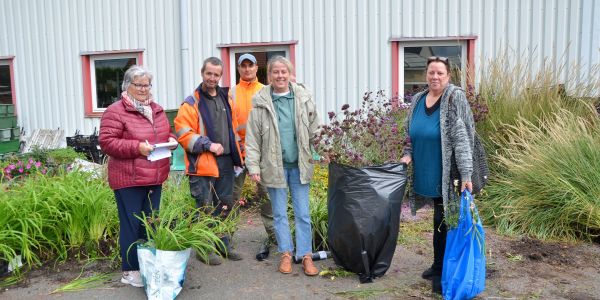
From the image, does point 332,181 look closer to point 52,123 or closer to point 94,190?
point 94,190

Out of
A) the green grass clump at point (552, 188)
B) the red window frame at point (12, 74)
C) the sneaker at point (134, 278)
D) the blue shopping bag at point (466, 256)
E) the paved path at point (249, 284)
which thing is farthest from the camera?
the red window frame at point (12, 74)

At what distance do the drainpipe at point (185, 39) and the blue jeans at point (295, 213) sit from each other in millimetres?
5348

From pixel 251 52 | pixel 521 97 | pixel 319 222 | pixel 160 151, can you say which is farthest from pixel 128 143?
pixel 251 52

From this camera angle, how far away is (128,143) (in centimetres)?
358

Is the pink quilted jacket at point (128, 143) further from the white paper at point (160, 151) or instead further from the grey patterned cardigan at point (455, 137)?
the grey patterned cardigan at point (455, 137)

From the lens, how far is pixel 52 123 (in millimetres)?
10164

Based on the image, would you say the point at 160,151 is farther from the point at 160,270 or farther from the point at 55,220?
the point at 55,220

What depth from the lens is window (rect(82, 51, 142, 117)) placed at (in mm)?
9698

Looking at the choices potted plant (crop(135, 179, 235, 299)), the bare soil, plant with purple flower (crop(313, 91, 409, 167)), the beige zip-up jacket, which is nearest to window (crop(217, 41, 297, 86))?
plant with purple flower (crop(313, 91, 409, 167))

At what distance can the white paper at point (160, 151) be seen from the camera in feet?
12.1

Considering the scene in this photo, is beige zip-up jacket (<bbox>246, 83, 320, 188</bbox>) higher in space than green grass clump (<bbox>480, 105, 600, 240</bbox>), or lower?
higher

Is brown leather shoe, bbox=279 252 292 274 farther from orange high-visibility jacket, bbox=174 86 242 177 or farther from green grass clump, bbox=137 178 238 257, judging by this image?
orange high-visibility jacket, bbox=174 86 242 177

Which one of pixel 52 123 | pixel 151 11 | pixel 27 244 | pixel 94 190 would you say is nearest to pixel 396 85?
pixel 151 11

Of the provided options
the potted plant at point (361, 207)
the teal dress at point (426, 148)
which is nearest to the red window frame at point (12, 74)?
the potted plant at point (361, 207)
